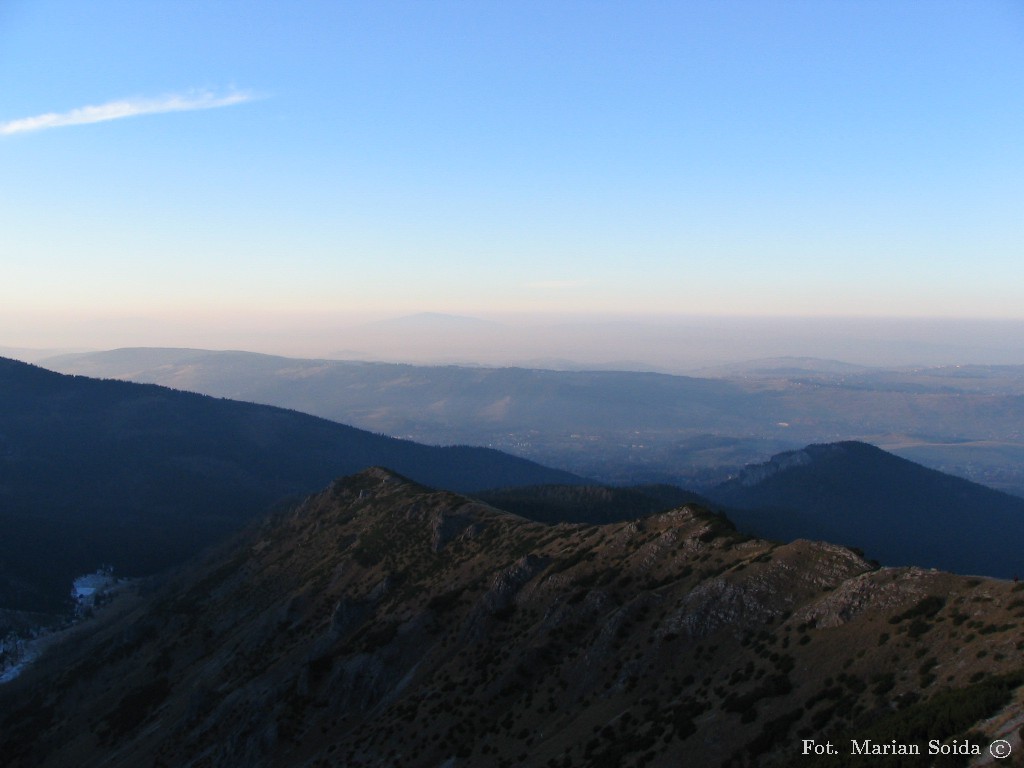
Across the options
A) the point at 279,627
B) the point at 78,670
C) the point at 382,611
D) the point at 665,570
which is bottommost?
the point at 78,670

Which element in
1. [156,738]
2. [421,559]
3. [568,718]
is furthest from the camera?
[421,559]

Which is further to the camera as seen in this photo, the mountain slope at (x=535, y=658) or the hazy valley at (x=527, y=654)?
the mountain slope at (x=535, y=658)

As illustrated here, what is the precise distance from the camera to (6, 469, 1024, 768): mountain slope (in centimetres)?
2945

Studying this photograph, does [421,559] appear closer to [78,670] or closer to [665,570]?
[665,570]

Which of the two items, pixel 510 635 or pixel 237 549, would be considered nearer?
pixel 510 635

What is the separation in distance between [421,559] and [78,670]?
6374cm

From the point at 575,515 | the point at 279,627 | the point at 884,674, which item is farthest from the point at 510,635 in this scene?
the point at 575,515

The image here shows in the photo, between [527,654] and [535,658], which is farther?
[527,654]

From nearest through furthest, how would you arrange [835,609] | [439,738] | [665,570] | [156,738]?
[835,609] < [439,738] < [665,570] < [156,738]

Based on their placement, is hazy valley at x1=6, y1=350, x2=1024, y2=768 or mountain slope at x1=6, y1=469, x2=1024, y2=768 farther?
mountain slope at x1=6, y1=469, x2=1024, y2=768

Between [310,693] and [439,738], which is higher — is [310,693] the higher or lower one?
the lower one

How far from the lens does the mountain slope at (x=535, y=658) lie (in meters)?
29.5

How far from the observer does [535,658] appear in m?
47.4

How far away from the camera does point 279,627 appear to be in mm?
82375
